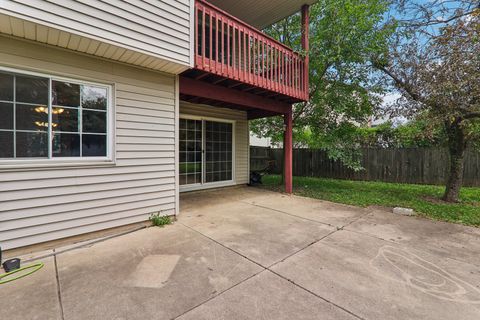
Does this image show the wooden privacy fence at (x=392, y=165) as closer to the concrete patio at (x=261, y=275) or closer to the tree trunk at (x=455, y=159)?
the tree trunk at (x=455, y=159)

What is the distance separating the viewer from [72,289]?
199 centimetres

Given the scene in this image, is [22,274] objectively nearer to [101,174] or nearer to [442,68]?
[101,174]

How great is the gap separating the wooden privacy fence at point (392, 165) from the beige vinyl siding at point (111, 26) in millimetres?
6850

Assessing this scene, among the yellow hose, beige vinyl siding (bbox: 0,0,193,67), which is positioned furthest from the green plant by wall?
beige vinyl siding (bbox: 0,0,193,67)

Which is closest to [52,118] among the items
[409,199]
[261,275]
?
[261,275]

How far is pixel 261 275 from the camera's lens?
2227 millimetres

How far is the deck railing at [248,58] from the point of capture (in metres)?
3.72

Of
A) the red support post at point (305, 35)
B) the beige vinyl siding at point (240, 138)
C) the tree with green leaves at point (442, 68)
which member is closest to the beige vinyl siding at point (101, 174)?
the beige vinyl siding at point (240, 138)

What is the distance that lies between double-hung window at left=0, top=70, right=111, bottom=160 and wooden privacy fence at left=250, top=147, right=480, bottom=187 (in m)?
7.10

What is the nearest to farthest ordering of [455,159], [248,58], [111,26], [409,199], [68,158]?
[111,26]
[68,158]
[248,58]
[455,159]
[409,199]

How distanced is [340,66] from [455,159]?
369 cm

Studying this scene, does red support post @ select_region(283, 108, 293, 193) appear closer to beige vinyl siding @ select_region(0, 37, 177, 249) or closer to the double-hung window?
beige vinyl siding @ select_region(0, 37, 177, 249)

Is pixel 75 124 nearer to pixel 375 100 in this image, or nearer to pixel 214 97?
pixel 214 97

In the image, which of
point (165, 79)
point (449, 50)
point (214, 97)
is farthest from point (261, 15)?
point (449, 50)
